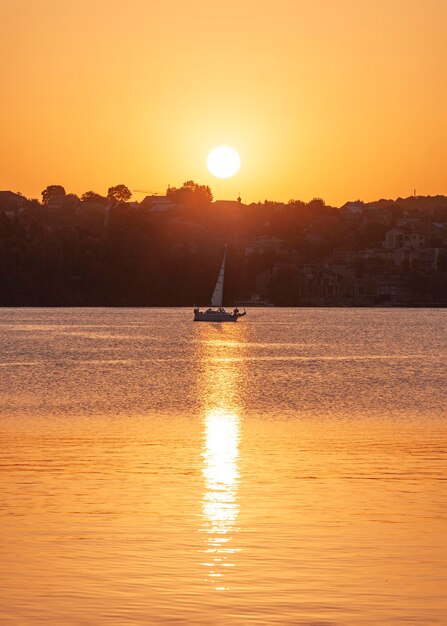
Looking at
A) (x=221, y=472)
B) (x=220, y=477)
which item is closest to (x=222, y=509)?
(x=220, y=477)

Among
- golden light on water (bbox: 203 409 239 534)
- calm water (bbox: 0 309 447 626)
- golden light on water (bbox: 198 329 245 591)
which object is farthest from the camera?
golden light on water (bbox: 203 409 239 534)

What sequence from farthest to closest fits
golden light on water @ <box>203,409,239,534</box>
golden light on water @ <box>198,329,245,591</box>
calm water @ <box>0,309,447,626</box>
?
golden light on water @ <box>203,409,239,534</box>, golden light on water @ <box>198,329,245,591</box>, calm water @ <box>0,309,447,626</box>

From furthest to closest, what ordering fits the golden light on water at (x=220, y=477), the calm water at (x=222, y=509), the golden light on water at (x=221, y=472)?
the golden light on water at (x=221, y=472) < the golden light on water at (x=220, y=477) < the calm water at (x=222, y=509)

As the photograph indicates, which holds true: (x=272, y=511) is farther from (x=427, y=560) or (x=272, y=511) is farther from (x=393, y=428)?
(x=393, y=428)

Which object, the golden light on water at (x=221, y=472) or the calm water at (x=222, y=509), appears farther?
the golden light on water at (x=221, y=472)

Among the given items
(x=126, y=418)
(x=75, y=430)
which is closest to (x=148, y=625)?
(x=75, y=430)

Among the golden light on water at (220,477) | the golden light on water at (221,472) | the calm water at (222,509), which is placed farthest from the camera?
the golden light on water at (221,472)

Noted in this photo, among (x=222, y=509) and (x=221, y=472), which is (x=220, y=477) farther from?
(x=222, y=509)

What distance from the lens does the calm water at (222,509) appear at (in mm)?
17203

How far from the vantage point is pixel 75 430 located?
138 ft

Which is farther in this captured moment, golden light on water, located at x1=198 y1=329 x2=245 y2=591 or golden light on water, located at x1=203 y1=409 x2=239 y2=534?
golden light on water, located at x1=203 y1=409 x2=239 y2=534

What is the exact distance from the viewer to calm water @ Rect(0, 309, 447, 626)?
17.2 meters

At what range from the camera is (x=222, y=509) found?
2484cm

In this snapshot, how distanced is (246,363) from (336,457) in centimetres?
6642
